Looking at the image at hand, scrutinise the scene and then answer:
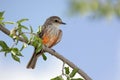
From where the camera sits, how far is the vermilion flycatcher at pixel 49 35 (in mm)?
5359

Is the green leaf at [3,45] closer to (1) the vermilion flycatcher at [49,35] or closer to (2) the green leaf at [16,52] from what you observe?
(2) the green leaf at [16,52]

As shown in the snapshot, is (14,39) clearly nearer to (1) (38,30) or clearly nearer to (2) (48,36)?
(1) (38,30)

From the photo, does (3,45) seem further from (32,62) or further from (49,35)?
(49,35)

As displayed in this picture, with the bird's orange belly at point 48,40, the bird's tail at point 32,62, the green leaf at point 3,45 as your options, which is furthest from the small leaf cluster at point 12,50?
the bird's orange belly at point 48,40

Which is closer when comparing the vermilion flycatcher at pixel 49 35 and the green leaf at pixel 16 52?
the green leaf at pixel 16 52

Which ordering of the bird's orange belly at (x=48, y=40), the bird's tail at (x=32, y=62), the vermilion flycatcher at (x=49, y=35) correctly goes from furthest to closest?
1. the bird's orange belly at (x=48, y=40)
2. the vermilion flycatcher at (x=49, y=35)
3. the bird's tail at (x=32, y=62)

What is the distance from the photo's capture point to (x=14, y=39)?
3.85 metres

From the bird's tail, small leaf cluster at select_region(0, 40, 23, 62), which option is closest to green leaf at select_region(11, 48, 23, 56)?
small leaf cluster at select_region(0, 40, 23, 62)

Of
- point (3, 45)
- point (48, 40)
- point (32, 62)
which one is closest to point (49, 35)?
point (48, 40)

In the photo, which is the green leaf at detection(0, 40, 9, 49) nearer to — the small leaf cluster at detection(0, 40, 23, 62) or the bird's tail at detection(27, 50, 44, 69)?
the small leaf cluster at detection(0, 40, 23, 62)

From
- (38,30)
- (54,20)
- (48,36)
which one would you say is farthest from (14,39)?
(54,20)

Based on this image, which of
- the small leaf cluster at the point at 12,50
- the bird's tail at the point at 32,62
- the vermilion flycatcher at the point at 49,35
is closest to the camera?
the small leaf cluster at the point at 12,50

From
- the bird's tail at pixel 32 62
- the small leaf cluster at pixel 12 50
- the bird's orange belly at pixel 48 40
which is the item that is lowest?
the small leaf cluster at pixel 12 50

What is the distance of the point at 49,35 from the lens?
→ 6.06m
